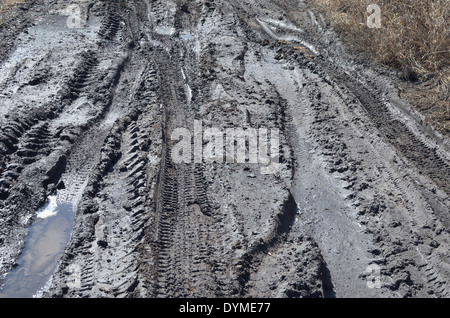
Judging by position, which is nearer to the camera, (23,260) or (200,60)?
(23,260)

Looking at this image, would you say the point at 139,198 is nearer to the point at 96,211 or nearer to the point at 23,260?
the point at 96,211

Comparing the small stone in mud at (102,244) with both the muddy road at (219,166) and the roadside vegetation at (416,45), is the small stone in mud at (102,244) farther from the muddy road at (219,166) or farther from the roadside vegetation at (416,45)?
the roadside vegetation at (416,45)

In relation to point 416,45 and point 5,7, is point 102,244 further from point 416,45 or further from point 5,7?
point 5,7

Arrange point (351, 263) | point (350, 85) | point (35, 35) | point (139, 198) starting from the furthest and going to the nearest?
point (35, 35) → point (350, 85) → point (139, 198) → point (351, 263)

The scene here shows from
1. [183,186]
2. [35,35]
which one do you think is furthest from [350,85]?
[35,35]

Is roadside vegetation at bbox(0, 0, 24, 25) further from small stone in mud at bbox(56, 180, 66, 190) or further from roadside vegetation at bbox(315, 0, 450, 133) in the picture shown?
roadside vegetation at bbox(315, 0, 450, 133)

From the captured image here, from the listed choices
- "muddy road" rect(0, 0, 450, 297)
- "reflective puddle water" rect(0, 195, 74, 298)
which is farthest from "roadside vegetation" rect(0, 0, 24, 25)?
"reflective puddle water" rect(0, 195, 74, 298)

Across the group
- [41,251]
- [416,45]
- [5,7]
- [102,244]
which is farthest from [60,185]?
[5,7]
